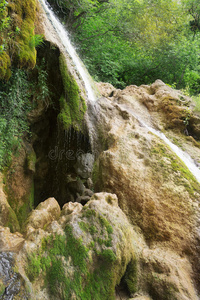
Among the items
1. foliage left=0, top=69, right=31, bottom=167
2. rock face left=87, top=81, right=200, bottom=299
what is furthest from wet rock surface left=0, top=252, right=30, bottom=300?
foliage left=0, top=69, right=31, bottom=167

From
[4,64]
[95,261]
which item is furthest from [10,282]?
[4,64]

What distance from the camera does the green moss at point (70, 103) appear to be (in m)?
5.83

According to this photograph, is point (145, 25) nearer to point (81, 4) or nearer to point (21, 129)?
point (81, 4)

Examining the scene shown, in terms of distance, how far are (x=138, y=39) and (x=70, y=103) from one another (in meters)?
8.62

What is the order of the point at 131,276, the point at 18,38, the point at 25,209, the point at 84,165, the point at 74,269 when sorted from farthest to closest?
the point at 84,165, the point at 25,209, the point at 18,38, the point at 131,276, the point at 74,269

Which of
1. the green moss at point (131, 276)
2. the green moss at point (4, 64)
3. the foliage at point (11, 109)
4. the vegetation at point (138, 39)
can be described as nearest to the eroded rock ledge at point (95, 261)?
the green moss at point (131, 276)

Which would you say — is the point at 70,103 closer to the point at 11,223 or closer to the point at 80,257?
the point at 11,223

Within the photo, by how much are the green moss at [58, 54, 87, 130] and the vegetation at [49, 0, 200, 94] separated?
5140mm

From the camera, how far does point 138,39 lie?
12477 millimetres

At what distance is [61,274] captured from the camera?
2756 mm

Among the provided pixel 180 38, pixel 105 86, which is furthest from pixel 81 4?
pixel 180 38

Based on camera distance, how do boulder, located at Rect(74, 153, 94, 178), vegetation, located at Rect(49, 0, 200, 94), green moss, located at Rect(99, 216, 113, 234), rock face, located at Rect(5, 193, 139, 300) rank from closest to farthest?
rock face, located at Rect(5, 193, 139, 300) < green moss, located at Rect(99, 216, 113, 234) < boulder, located at Rect(74, 153, 94, 178) < vegetation, located at Rect(49, 0, 200, 94)

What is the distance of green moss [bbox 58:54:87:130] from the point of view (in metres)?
5.83

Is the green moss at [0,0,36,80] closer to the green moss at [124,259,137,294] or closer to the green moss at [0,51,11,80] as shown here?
the green moss at [0,51,11,80]
